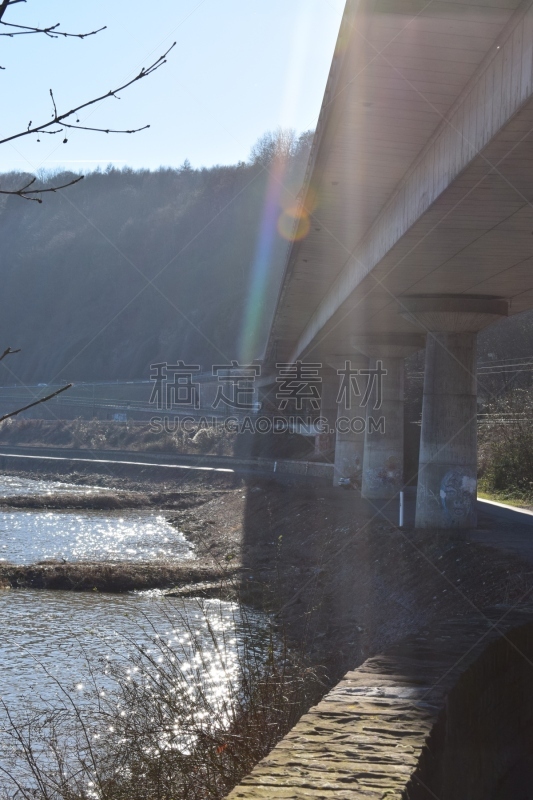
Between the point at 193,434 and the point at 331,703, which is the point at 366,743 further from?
the point at 193,434

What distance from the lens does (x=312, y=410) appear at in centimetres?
5694

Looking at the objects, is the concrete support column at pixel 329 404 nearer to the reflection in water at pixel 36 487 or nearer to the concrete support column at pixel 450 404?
the reflection in water at pixel 36 487

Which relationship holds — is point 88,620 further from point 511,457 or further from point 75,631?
point 511,457

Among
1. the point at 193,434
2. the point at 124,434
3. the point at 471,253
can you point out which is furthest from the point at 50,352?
the point at 471,253

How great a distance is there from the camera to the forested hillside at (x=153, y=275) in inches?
4222

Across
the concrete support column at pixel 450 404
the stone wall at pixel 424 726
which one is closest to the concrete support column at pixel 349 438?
the concrete support column at pixel 450 404

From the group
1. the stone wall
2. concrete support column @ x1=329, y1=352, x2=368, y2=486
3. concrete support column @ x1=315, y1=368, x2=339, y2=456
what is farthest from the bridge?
concrete support column @ x1=315, y1=368, x2=339, y2=456

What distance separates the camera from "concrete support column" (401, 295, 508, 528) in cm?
1678

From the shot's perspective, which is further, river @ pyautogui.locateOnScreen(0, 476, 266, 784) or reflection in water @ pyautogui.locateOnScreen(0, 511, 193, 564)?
reflection in water @ pyautogui.locateOnScreen(0, 511, 193, 564)

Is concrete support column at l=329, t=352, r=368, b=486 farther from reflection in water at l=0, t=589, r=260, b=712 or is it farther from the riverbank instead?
reflection in water at l=0, t=589, r=260, b=712

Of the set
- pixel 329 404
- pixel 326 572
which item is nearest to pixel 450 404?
pixel 326 572

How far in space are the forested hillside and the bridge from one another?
79426mm

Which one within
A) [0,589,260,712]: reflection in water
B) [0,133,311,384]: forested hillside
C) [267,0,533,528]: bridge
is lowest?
[0,589,260,712]: reflection in water

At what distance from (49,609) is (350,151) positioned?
Answer: 41.3 feet
